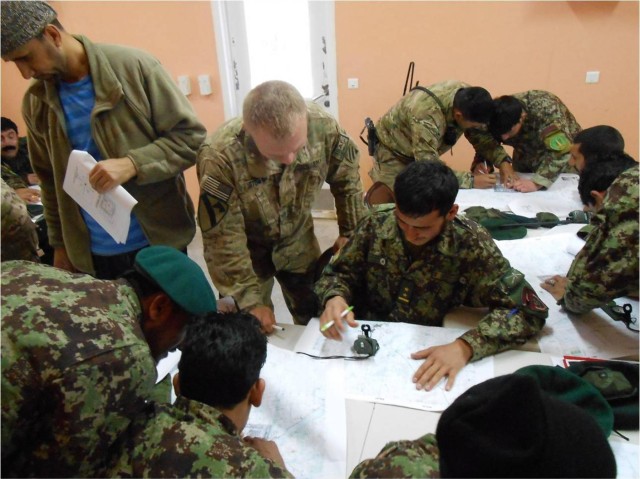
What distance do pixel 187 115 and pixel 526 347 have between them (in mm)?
1258

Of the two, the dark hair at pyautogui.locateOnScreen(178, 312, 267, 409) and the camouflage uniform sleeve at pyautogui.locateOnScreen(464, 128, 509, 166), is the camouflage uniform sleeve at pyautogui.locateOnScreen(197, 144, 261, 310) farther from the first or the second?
the camouflage uniform sleeve at pyautogui.locateOnScreen(464, 128, 509, 166)

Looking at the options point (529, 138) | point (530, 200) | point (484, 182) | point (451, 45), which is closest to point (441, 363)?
point (530, 200)

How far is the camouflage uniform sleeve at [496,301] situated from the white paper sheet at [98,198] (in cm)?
101

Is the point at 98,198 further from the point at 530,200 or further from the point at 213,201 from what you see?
the point at 530,200

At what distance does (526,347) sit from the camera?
4.30 ft

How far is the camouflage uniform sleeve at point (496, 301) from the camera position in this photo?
1245mm

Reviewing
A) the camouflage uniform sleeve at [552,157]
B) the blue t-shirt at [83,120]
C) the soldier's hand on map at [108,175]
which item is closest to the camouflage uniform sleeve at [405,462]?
the soldier's hand on map at [108,175]

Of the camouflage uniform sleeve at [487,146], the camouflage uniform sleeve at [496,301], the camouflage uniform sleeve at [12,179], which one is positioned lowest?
the camouflage uniform sleeve at [496,301]

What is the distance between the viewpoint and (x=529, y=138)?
2771mm

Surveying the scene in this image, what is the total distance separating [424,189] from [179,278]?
676 millimetres

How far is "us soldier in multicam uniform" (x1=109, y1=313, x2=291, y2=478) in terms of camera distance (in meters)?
0.77

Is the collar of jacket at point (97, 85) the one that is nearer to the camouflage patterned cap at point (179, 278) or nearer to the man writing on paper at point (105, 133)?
the man writing on paper at point (105, 133)

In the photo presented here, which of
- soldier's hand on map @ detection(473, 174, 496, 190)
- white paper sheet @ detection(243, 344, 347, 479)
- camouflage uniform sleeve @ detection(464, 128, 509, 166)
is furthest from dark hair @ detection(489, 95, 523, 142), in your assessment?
white paper sheet @ detection(243, 344, 347, 479)

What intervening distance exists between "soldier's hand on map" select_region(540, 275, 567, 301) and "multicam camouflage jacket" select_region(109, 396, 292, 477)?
1.14 meters
